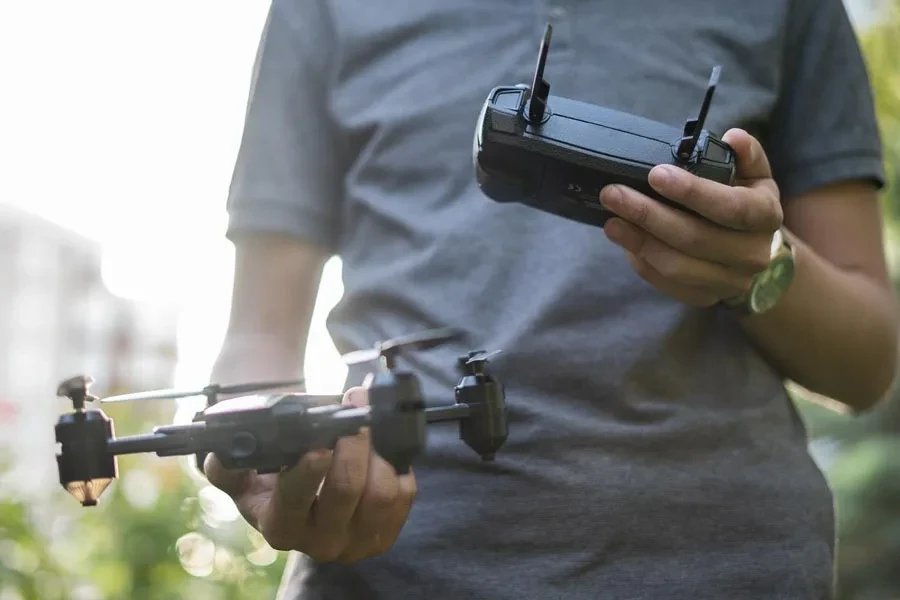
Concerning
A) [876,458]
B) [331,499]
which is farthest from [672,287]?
[876,458]

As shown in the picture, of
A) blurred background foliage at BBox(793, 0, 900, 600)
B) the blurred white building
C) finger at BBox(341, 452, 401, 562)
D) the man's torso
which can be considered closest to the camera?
finger at BBox(341, 452, 401, 562)

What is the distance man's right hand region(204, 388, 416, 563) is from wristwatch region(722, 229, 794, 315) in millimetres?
280

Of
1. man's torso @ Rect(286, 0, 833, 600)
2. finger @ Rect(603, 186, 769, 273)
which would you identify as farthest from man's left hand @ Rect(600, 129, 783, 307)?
man's torso @ Rect(286, 0, 833, 600)

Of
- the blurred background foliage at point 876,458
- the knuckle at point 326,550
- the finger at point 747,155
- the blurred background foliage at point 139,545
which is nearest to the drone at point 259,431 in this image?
the knuckle at point 326,550

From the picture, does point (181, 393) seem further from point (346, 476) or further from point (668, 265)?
point (668, 265)

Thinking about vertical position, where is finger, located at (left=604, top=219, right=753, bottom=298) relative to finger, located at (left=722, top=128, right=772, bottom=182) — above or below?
below

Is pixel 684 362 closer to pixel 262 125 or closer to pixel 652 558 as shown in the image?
pixel 652 558

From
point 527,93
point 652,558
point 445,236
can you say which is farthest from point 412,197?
point 652,558

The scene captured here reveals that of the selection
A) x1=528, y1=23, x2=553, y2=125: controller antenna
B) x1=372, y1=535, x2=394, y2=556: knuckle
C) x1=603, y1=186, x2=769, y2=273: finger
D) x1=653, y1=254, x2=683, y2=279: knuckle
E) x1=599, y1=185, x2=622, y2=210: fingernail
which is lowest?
x1=372, y1=535, x2=394, y2=556: knuckle

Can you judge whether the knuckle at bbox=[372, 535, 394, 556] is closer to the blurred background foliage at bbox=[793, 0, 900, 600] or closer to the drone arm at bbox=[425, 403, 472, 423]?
the drone arm at bbox=[425, 403, 472, 423]

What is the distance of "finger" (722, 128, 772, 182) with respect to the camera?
1.77 feet

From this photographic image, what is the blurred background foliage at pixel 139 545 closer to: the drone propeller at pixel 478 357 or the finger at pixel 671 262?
the finger at pixel 671 262

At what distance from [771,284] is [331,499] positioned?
1.15 ft

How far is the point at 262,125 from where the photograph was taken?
791 mm
